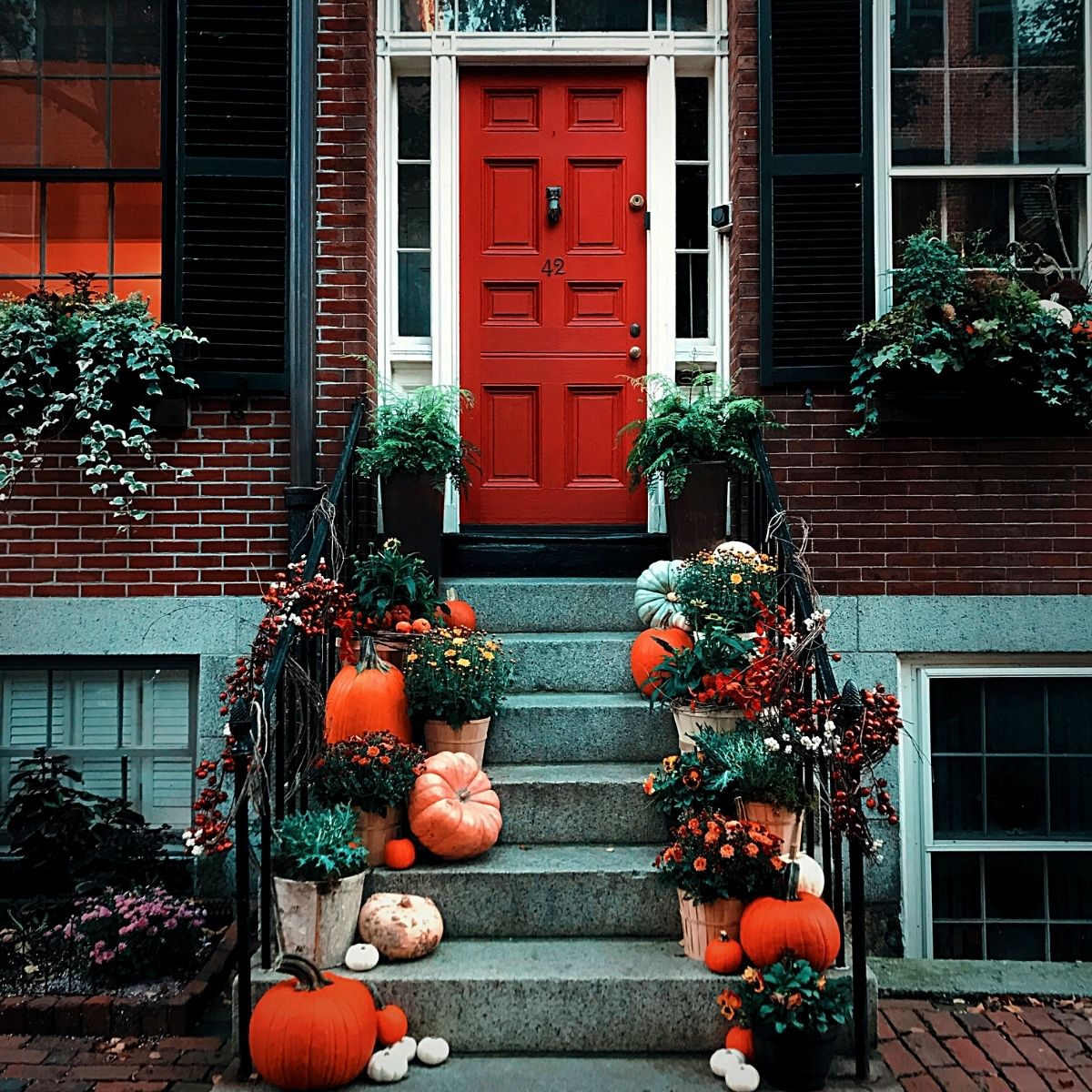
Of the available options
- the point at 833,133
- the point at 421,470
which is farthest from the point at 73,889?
the point at 833,133

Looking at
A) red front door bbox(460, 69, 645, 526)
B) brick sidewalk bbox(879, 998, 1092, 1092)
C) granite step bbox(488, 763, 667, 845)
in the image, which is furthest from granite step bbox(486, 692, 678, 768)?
red front door bbox(460, 69, 645, 526)

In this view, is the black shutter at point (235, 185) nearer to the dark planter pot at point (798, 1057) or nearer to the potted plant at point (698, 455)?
the potted plant at point (698, 455)

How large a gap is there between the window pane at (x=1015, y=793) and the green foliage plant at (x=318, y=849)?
3032mm

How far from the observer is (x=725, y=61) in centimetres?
532

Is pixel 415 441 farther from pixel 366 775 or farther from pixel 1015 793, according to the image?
pixel 1015 793

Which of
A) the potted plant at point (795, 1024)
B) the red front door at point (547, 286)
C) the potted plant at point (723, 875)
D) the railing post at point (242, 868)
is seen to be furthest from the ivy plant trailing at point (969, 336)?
the railing post at point (242, 868)

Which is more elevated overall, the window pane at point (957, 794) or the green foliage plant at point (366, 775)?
the green foliage plant at point (366, 775)

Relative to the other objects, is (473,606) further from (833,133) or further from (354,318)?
(833,133)

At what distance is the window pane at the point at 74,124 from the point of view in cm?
Answer: 505

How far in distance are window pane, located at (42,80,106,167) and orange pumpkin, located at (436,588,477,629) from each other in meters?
2.72

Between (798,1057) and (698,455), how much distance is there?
2.58m

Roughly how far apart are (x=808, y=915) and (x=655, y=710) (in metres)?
1.17

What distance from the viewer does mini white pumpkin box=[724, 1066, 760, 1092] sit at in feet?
9.82

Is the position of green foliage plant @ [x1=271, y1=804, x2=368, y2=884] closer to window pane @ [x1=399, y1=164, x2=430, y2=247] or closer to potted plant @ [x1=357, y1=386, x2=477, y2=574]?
potted plant @ [x1=357, y1=386, x2=477, y2=574]
